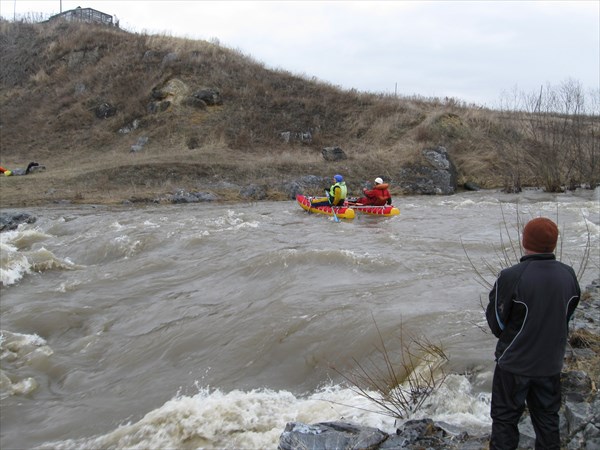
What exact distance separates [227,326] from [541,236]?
15.7 ft

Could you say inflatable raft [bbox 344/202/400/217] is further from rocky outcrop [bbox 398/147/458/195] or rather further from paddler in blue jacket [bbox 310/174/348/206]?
rocky outcrop [bbox 398/147/458/195]

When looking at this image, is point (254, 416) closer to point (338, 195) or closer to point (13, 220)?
point (338, 195)

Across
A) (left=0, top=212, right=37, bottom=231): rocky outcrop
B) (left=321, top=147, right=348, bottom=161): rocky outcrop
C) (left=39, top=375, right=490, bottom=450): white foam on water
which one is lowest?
(left=39, top=375, right=490, bottom=450): white foam on water

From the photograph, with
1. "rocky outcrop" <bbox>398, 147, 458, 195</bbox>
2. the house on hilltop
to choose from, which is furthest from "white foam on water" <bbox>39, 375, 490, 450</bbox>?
the house on hilltop

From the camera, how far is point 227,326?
7.13 metres

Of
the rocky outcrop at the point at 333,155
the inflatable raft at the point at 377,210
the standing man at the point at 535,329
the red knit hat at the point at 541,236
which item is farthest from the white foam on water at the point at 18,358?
the rocky outcrop at the point at 333,155

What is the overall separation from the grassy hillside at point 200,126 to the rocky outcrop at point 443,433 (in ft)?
55.2

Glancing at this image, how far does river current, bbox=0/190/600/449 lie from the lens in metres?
4.84

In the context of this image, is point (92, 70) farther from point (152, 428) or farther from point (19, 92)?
point (152, 428)

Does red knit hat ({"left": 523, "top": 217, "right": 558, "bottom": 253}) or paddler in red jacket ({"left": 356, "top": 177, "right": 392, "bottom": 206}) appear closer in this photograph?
red knit hat ({"left": 523, "top": 217, "right": 558, "bottom": 253})

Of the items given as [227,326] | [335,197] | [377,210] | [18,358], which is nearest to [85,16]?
[335,197]

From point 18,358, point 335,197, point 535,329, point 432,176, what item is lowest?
Answer: point 18,358

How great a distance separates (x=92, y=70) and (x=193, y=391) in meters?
33.9

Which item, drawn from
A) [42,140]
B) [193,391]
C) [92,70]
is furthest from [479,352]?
[92,70]
